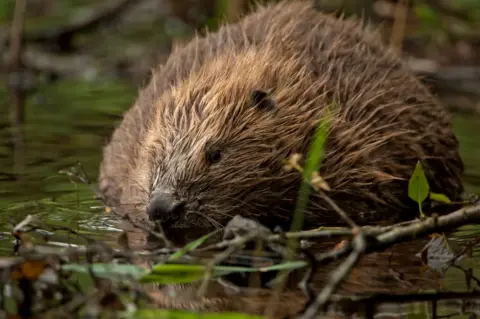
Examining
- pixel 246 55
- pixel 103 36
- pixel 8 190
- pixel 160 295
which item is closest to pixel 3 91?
pixel 103 36

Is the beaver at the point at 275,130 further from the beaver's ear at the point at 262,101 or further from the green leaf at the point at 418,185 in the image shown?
the green leaf at the point at 418,185

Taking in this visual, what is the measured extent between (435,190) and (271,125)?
0.97 meters

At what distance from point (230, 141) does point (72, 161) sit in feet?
6.17

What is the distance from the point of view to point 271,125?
468 cm

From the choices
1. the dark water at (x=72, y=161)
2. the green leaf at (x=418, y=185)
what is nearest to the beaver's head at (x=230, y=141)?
the dark water at (x=72, y=161)

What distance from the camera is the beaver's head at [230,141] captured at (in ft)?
14.6

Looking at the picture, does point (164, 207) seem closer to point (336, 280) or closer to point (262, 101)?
point (262, 101)

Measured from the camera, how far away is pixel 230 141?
462cm

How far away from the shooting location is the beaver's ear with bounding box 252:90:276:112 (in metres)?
4.64

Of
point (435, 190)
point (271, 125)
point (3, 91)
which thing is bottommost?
point (3, 91)

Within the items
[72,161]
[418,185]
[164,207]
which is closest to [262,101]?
[164,207]

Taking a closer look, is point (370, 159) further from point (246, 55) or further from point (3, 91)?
point (3, 91)

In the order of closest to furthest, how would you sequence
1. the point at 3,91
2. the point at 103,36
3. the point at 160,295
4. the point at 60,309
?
1. the point at 60,309
2. the point at 160,295
3. the point at 3,91
4. the point at 103,36

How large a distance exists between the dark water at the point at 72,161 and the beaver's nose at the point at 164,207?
0.28 m
